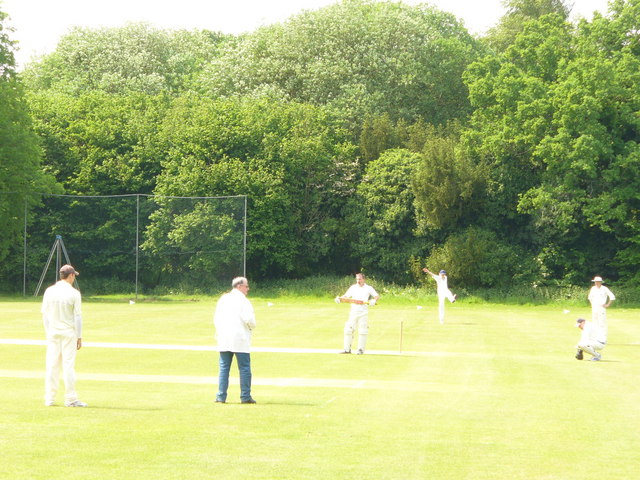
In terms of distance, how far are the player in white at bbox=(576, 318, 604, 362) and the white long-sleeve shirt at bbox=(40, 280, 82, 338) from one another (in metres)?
12.8

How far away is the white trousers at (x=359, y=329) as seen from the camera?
76.9 feet

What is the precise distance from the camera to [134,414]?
12781 mm

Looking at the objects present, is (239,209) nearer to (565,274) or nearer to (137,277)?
(137,277)

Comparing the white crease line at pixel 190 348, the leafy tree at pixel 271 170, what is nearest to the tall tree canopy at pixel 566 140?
the leafy tree at pixel 271 170

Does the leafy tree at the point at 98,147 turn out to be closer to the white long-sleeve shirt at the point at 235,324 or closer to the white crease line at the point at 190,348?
the white crease line at the point at 190,348

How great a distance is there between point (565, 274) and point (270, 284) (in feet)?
55.2

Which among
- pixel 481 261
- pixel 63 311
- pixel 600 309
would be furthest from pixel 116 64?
pixel 63 311

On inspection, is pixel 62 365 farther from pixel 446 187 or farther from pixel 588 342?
pixel 446 187

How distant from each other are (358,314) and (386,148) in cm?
3803

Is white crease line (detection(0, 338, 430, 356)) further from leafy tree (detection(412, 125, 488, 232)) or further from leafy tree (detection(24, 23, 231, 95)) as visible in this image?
leafy tree (detection(24, 23, 231, 95))

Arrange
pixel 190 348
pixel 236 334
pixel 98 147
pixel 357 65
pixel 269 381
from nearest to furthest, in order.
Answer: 1. pixel 236 334
2. pixel 269 381
3. pixel 190 348
4. pixel 98 147
5. pixel 357 65

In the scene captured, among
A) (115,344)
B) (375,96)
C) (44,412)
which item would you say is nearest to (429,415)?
(44,412)

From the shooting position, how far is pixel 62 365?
44.4 ft

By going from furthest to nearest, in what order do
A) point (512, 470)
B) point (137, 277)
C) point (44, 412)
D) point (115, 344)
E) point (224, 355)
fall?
point (137, 277)
point (115, 344)
point (224, 355)
point (44, 412)
point (512, 470)
